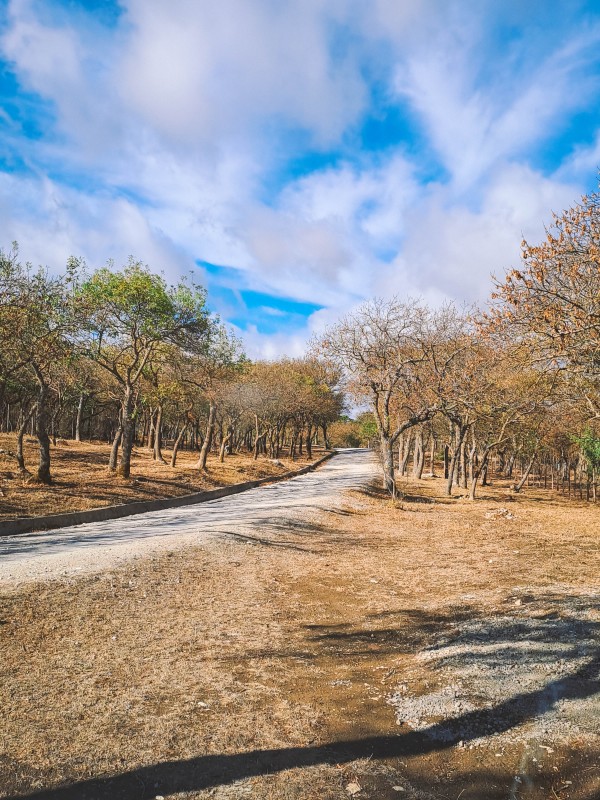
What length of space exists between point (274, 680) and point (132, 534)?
316 inches

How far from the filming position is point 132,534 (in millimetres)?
12086

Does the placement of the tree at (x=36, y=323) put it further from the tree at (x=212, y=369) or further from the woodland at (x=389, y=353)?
the tree at (x=212, y=369)

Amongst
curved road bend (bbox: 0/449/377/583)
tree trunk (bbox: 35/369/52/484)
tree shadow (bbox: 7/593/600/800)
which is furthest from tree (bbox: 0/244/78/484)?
tree shadow (bbox: 7/593/600/800)

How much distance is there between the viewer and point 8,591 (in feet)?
22.3

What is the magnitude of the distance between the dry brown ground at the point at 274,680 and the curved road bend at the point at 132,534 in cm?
82

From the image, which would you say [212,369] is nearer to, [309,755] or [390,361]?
[390,361]

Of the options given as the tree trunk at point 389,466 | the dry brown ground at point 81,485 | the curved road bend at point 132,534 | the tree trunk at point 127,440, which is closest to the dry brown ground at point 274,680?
the curved road bend at point 132,534

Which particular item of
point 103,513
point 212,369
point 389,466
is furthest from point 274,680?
point 212,369

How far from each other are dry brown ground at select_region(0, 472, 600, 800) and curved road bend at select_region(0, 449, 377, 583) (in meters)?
0.82

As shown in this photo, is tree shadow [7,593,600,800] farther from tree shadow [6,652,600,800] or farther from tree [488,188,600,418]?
tree [488,188,600,418]

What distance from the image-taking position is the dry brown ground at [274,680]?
3479 mm

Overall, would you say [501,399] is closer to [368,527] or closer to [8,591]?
[368,527]

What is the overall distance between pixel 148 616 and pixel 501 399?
1808 cm

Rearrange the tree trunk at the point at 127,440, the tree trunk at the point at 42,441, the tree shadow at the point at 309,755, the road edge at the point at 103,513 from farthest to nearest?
1. the tree trunk at the point at 127,440
2. the tree trunk at the point at 42,441
3. the road edge at the point at 103,513
4. the tree shadow at the point at 309,755
